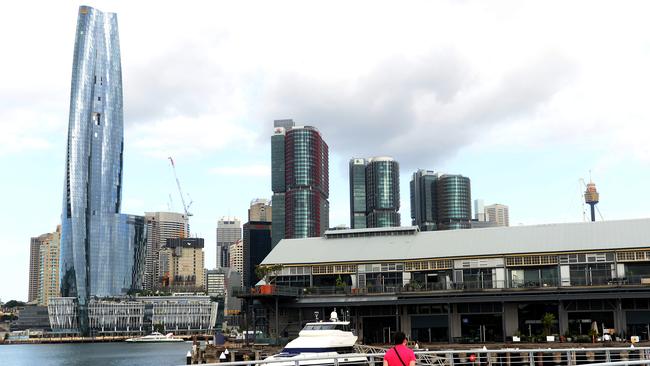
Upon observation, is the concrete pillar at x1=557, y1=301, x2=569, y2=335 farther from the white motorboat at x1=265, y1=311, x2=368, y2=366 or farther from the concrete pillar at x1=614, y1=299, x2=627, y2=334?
the white motorboat at x1=265, y1=311, x2=368, y2=366

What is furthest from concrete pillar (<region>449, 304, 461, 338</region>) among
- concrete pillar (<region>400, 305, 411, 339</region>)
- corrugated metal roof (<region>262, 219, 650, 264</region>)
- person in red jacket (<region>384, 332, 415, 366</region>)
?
person in red jacket (<region>384, 332, 415, 366</region>)

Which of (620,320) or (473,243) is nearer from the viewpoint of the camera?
(620,320)

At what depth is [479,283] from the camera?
3647 inches

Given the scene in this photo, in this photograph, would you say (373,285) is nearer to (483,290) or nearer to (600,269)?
(483,290)

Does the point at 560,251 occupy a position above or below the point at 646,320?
above

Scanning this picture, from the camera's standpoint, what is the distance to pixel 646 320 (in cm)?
8488

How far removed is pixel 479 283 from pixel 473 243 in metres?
7.66

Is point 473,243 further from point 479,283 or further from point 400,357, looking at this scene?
point 400,357

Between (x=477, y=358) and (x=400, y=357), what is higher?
(x=400, y=357)

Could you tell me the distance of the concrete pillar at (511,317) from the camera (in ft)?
294

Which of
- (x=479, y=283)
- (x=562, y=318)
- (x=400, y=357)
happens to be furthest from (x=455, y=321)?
(x=400, y=357)

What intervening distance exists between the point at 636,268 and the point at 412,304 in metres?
27.7

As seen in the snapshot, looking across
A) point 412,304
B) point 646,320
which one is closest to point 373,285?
point 412,304

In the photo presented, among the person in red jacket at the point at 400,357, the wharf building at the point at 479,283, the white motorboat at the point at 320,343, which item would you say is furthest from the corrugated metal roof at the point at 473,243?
the person in red jacket at the point at 400,357
